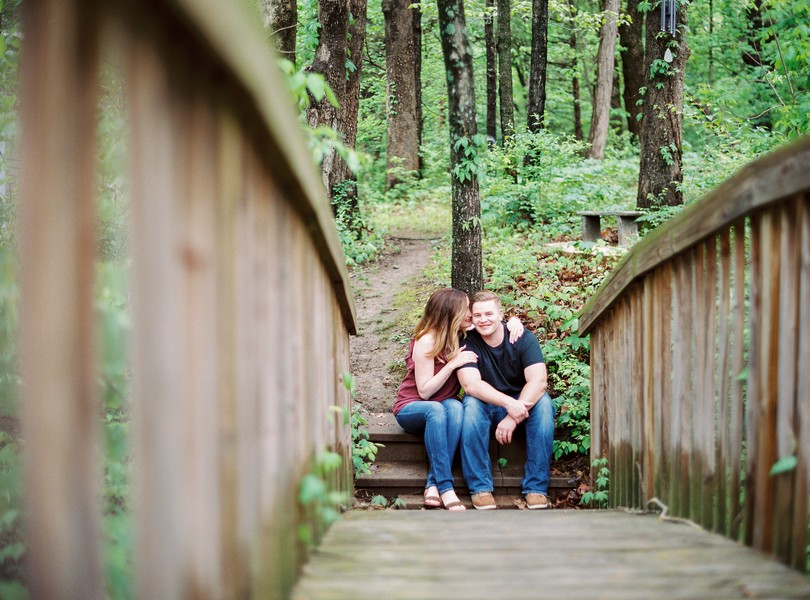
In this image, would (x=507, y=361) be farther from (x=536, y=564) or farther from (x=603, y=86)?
(x=603, y=86)

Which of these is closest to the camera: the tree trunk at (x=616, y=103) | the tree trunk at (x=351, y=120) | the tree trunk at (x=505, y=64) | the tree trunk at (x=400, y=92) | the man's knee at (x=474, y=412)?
the man's knee at (x=474, y=412)

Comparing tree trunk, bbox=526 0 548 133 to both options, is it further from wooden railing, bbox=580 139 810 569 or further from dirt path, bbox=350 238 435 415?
wooden railing, bbox=580 139 810 569

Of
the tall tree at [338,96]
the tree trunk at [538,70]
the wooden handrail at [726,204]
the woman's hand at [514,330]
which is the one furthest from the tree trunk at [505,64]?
the wooden handrail at [726,204]

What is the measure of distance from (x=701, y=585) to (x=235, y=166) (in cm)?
184

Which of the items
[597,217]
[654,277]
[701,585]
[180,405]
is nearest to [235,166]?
[180,405]

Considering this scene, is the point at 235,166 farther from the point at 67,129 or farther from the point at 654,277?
the point at 654,277

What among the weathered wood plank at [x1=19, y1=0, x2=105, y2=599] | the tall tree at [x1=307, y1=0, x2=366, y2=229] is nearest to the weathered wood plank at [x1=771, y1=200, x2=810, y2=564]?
the weathered wood plank at [x1=19, y1=0, x2=105, y2=599]

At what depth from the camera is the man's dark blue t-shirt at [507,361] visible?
5.45 metres

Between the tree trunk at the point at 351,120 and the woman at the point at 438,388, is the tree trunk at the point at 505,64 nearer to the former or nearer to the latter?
the tree trunk at the point at 351,120

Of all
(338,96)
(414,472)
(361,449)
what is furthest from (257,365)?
(338,96)

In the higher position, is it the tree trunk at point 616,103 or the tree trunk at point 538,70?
the tree trunk at point 616,103

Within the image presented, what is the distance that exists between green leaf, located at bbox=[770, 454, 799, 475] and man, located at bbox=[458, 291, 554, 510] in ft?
9.05

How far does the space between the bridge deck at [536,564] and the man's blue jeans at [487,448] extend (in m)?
1.99

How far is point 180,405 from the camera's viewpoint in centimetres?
156
